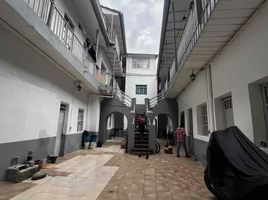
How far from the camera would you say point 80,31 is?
8.83 m

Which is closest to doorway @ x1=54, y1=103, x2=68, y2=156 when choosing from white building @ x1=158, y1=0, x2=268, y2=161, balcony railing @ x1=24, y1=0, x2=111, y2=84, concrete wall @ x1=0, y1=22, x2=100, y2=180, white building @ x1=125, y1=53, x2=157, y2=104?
concrete wall @ x1=0, y1=22, x2=100, y2=180

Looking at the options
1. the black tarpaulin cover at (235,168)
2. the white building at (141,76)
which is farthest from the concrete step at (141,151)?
the white building at (141,76)

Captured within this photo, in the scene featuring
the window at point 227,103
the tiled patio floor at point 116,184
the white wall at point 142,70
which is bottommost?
the tiled patio floor at point 116,184

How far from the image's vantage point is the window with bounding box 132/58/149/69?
18469 mm

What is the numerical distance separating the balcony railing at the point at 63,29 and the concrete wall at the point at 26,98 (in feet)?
3.24

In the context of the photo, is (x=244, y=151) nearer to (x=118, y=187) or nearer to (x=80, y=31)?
(x=118, y=187)

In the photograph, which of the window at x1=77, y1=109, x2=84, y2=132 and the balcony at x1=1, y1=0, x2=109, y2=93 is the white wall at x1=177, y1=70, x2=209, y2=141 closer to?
the balcony at x1=1, y1=0, x2=109, y2=93

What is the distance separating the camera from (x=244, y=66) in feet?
12.5

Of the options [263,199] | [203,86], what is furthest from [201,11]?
[263,199]

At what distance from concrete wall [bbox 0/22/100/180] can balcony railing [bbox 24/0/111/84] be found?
0.99 metres

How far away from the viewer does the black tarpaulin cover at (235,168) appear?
2.34 m

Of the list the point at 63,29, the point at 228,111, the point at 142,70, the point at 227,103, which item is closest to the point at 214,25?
the point at 227,103

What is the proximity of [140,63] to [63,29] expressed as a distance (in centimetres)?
1277

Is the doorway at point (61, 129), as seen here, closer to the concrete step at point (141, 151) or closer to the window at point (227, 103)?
the concrete step at point (141, 151)
